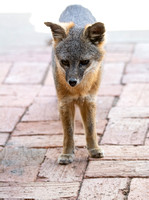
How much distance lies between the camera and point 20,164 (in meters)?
4.74

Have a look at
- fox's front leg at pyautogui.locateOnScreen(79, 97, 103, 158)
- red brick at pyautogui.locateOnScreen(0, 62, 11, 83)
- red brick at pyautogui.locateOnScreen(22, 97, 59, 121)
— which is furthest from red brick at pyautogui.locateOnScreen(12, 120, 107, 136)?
red brick at pyautogui.locateOnScreen(0, 62, 11, 83)

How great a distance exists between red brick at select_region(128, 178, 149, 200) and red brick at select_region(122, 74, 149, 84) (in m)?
2.49

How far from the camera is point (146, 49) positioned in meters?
7.91

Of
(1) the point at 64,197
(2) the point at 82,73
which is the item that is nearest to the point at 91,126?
(2) the point at 82,73

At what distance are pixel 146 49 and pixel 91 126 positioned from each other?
132 inches

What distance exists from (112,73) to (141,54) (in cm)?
87

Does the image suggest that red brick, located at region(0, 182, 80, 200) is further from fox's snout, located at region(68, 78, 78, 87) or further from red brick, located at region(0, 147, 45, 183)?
fox's snout, located at region(68, 78, 78, 87)

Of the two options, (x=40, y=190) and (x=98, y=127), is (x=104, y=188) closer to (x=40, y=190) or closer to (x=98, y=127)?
(x=40, y=190)

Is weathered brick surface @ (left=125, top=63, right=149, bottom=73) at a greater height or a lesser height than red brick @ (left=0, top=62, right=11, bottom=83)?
greater

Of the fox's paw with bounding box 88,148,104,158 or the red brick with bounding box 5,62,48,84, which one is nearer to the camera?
the fox's paw with bounding box 88,148,104,158

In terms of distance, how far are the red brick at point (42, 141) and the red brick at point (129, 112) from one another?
2.00 feet

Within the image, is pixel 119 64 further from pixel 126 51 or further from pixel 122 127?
pixel 122 127

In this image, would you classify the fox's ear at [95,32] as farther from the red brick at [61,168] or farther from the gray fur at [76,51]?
the red brick at [61,168]

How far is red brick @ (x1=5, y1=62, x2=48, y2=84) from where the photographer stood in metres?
6.95
